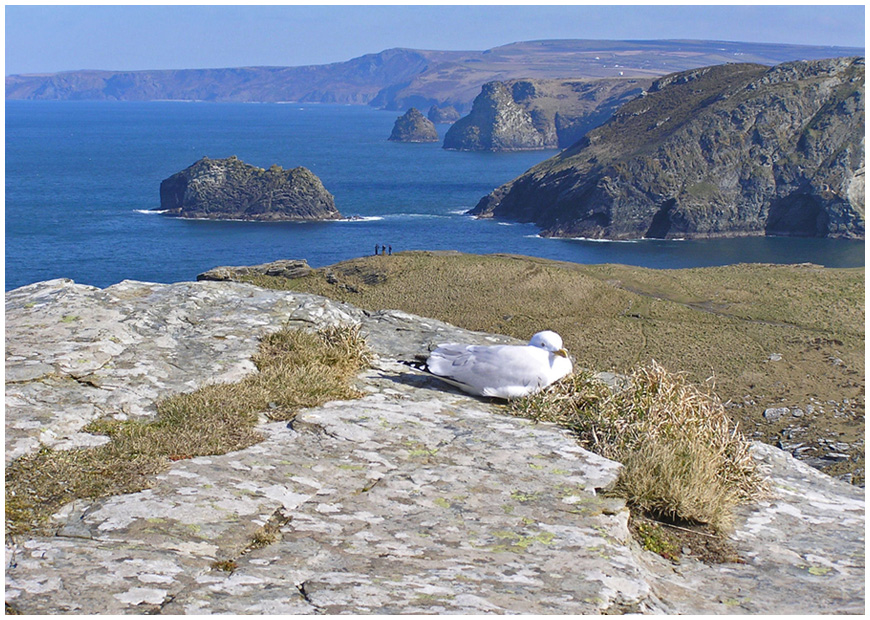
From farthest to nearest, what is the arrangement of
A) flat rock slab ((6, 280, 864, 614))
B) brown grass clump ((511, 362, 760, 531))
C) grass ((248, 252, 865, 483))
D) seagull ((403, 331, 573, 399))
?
1. grass ((248, 252, 865, 483))
2. seagull ((403, 331, 573, 399))
3. brown grass clump ((511, 362, 760, 531))
4. flat rock slab ((6, 280, 864, 614))

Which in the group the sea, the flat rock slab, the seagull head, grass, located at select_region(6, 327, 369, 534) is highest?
the sea

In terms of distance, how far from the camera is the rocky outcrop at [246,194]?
4783 inches

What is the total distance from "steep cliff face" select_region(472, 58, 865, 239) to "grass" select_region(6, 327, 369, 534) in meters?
111

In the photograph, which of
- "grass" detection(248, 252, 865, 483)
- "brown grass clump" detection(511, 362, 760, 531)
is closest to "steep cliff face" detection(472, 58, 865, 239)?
"grass" detection(248, 252, 865, 483)

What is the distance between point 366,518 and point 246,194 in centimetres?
12221

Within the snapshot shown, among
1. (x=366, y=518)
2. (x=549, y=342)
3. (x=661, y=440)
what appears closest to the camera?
(x=366, y=518)

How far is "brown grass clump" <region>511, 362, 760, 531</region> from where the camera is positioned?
21.0ft

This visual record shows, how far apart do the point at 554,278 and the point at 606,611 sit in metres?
25.7

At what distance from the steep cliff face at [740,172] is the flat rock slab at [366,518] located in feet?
367

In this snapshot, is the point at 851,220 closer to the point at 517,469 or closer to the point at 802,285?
the point at 802,285

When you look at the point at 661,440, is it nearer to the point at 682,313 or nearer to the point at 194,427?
the point at 194,427

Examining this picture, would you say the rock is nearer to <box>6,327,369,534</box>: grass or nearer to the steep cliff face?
<box>6,327,369,534</box>: grass

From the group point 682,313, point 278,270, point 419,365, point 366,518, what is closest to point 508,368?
point 419,365

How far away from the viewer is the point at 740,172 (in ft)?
404
